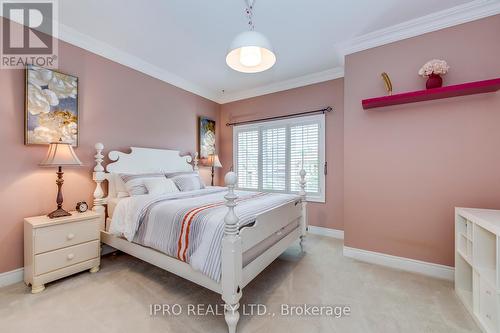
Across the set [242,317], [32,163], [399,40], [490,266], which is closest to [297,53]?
[399,40]

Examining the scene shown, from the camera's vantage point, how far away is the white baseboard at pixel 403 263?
230 cm

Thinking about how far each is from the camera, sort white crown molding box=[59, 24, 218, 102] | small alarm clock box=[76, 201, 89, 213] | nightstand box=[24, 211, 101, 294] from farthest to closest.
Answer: white crown molding box=[59, 24, 218, 102]
small alarm clock box=[76, 201, 89, 213]
nightstand box=[24, 211, 101, 294]

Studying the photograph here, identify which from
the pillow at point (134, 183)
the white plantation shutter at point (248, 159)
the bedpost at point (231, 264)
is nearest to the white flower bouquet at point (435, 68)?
the bedpost at point (231, 264)

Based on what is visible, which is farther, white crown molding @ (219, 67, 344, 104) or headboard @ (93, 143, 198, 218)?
white crown molding @ (219, 67, 344, 104)

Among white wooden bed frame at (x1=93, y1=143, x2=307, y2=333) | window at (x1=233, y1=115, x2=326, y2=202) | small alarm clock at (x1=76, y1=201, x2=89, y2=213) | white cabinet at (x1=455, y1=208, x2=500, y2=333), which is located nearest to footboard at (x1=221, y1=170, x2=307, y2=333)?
white wooden bed frame at (x1=93, y1=143, x2=307, y2=333)

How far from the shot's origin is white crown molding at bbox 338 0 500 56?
84.7 inches

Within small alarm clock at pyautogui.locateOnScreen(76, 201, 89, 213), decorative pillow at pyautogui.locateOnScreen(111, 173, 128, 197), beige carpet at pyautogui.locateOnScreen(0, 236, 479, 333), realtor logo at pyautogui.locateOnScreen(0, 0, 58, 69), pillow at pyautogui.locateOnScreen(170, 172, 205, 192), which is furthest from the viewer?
pillow at pyautogui.locateOnScreen(170, 172, 205, 192)

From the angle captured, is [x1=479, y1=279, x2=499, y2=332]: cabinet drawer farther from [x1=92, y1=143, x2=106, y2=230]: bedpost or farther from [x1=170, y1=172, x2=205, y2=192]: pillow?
[x1=92, y1=143, x2=106, y2=230]: bedpost

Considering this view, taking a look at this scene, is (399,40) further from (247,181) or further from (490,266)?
(247,181)

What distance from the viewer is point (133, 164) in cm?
312

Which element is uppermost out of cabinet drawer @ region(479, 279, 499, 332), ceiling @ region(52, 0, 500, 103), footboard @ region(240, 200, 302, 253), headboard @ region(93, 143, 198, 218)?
ceiling @ region(52, 0, 500, 103)

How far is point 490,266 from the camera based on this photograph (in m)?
1.67

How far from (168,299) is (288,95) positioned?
143 inches

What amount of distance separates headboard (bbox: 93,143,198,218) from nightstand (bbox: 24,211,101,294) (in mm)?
407
